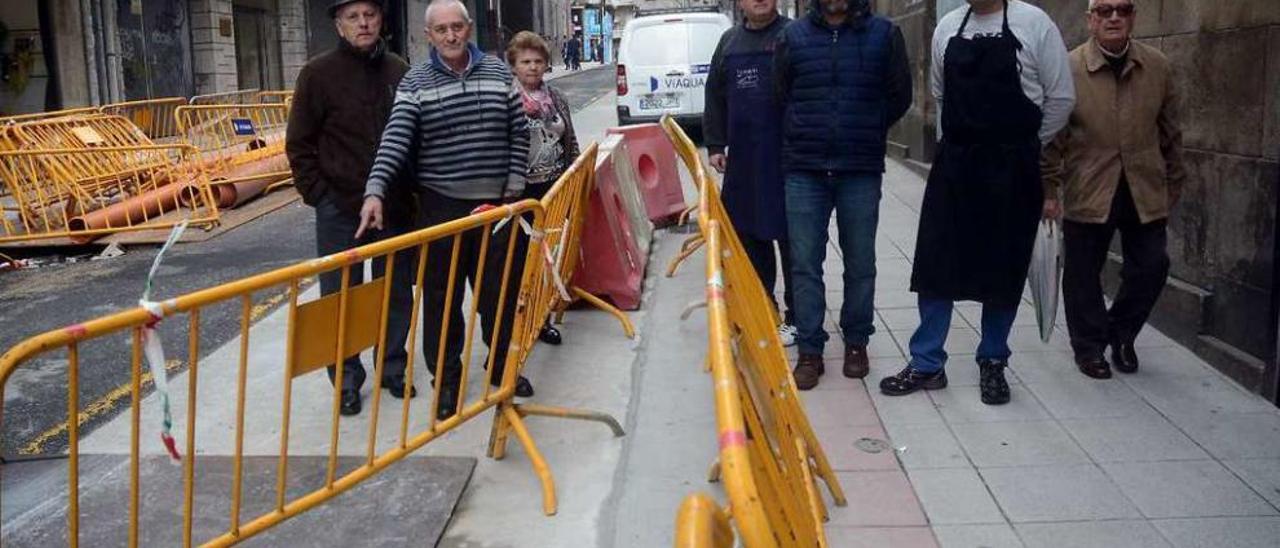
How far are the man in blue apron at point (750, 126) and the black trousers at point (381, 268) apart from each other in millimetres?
1658

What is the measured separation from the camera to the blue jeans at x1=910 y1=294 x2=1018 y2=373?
5.07 meters

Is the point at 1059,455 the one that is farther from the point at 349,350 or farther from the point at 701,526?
the point at 701,526

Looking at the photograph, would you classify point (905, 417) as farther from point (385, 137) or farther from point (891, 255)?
point (891, 255)

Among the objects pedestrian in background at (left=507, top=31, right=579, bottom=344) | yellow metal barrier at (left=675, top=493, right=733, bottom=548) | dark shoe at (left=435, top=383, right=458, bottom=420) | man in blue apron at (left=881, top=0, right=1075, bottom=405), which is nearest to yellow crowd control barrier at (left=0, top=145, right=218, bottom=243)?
pedestrian in background at (left=507, top=31, right=579, bottom=344)

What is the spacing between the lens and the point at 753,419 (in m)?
2.71

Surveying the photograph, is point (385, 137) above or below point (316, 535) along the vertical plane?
above

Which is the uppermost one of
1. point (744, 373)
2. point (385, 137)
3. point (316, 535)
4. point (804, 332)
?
point (385, 137)

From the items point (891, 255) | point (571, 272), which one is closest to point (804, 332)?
point (571, 272)

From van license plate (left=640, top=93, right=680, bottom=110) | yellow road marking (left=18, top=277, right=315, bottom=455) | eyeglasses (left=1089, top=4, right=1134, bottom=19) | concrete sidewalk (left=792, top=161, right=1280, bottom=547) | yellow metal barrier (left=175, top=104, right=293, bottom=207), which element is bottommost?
yellow road marking (left=18, top=277, right=315, bottom=455)

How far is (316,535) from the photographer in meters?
3.96

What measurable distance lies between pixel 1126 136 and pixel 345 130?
3.46 m

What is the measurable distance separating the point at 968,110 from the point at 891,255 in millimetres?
3702

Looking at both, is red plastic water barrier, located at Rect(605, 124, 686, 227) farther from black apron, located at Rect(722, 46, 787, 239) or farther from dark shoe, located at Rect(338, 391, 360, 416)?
dark shoe, located at Rect(338, 391, 360, 416)

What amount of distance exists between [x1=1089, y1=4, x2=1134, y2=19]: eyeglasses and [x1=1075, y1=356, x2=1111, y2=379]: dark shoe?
1541 mm
